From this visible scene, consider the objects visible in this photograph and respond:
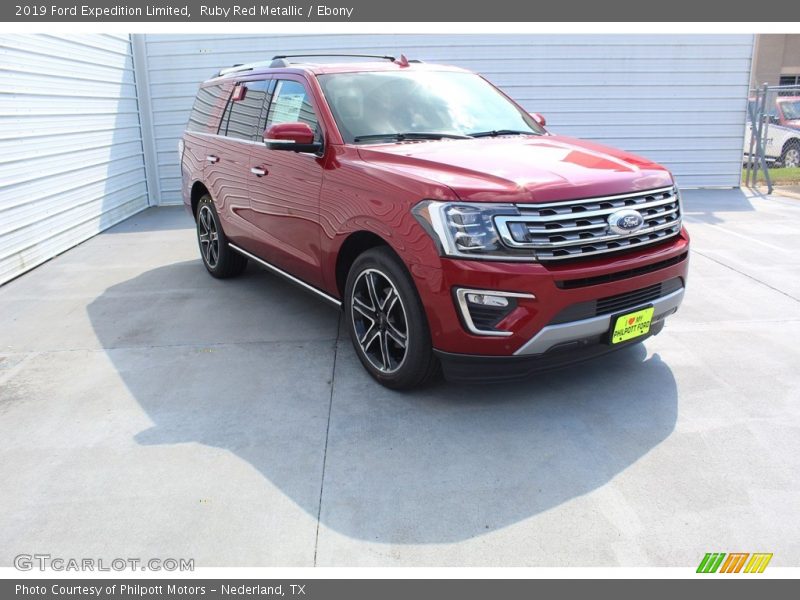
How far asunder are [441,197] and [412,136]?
1109 mm

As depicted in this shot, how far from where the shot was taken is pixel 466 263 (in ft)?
10.9

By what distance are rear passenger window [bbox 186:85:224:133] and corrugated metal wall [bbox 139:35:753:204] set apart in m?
5.26

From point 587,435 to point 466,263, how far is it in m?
1.07

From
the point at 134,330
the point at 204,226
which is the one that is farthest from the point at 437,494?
the point at 204,226

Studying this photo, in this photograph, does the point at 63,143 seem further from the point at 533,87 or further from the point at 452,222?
the point at 533,87

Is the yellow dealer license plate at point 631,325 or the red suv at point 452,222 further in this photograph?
the yellow dealer license plate at point 631,325

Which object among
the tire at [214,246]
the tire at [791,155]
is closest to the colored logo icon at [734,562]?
the tire at [214,246]

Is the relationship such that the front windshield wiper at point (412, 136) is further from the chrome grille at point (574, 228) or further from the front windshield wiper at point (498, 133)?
the chrome grille at point (574, 228)

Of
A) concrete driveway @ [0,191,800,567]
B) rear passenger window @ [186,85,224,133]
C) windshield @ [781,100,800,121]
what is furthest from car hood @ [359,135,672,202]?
windshield @ [781,100,800,121]

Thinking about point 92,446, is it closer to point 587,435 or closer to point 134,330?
point 134,330

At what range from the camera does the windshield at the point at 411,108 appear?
4402 millimetres

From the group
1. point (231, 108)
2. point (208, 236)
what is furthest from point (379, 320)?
point (208, 236)

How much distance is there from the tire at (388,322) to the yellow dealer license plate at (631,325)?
96cm

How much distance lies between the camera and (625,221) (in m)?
3.54
